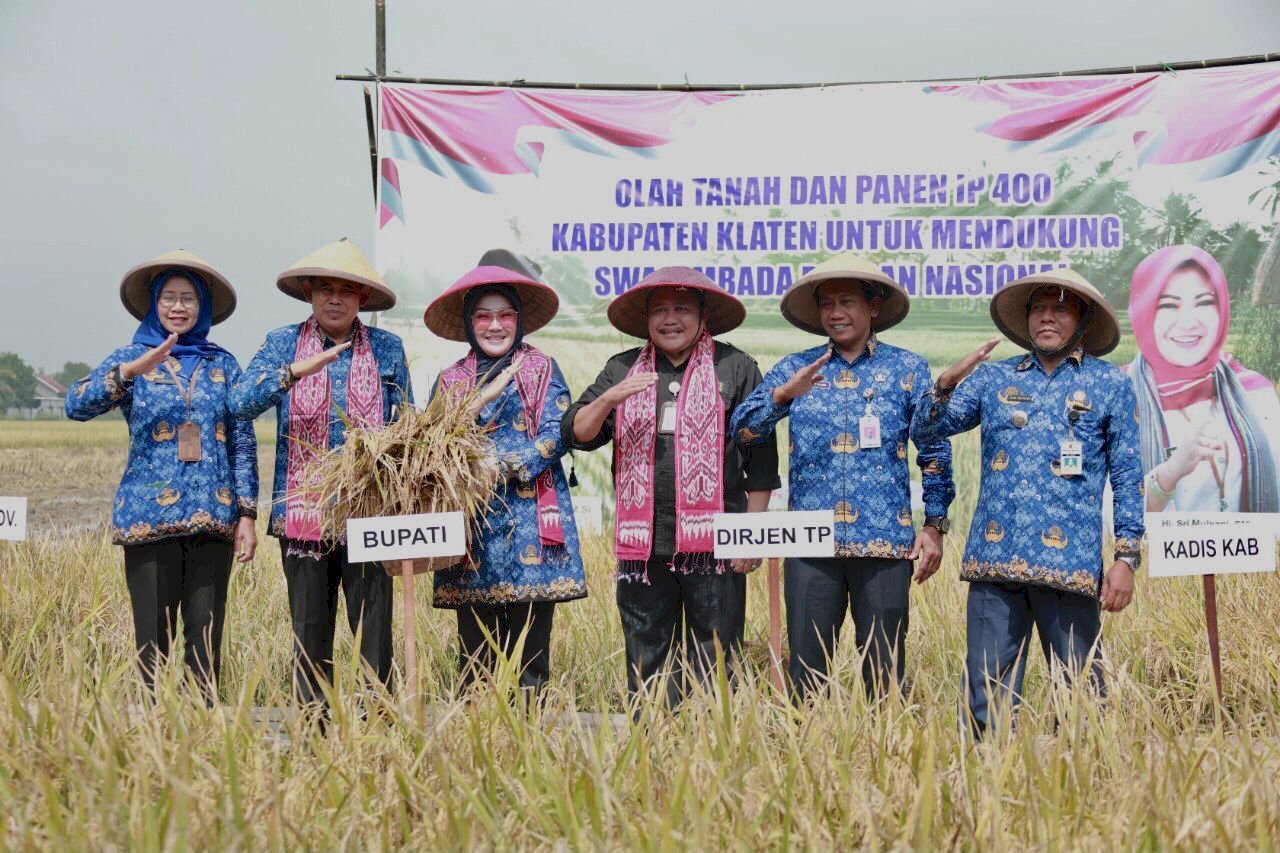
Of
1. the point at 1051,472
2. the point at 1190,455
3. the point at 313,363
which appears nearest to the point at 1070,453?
the point at 1051,472

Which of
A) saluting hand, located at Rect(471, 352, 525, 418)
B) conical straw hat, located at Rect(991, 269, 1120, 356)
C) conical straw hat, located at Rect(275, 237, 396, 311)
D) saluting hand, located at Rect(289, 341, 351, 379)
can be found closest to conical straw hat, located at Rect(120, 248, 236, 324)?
conical straw hat, located at Rect(275, 237, 396, 311)

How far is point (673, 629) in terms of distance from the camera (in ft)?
12.0

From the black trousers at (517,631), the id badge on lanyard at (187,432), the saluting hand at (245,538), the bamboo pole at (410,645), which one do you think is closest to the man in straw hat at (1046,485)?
the black trousers at (517,631)

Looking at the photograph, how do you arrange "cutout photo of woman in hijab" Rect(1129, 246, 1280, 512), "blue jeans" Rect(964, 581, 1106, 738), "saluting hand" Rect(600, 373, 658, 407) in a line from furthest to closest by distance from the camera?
"cutout photo of woman in hijab" Rect(1129, 246, 1280, 512) → "saluting hand" Rect(600, 373, 658, 407) → "blue jeans" Rect(964, 581, 1106, 738)

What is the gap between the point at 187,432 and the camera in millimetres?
3664

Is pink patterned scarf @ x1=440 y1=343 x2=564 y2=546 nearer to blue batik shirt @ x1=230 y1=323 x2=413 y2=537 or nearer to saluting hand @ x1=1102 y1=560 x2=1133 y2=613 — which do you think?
blue batik shirt @ x1=230 y1=323 x2=413 y2=537

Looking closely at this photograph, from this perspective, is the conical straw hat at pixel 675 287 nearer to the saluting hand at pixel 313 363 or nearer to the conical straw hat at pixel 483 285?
the conical straw hat at pixel 483 285

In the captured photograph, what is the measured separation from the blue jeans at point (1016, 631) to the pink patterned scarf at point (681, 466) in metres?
0.89

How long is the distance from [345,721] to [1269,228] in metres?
6.43

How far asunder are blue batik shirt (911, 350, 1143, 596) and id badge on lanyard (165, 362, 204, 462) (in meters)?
2.46

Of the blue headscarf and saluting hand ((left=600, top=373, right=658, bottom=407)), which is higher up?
the blue headscarf

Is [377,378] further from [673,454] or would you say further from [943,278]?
[943,278]

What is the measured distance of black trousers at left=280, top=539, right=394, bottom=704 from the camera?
3.56 meters

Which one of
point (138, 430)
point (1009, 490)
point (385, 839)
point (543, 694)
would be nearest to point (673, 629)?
point (543, 694)
